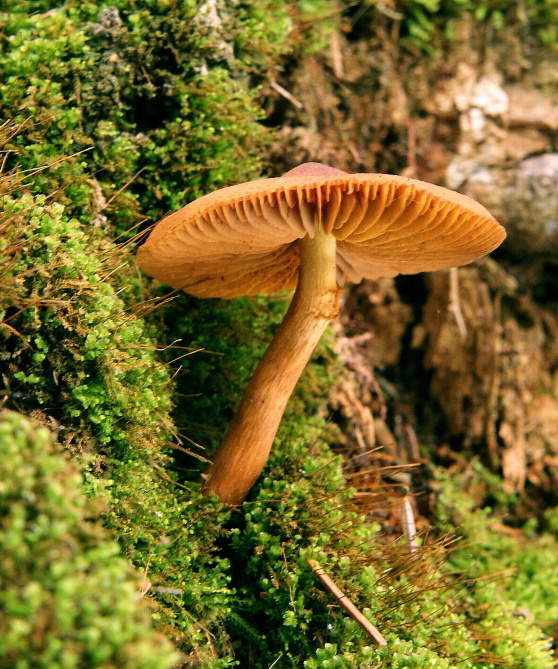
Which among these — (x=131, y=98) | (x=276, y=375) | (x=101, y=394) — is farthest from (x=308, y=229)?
(x=131, y=98)

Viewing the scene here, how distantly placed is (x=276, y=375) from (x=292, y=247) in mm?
572

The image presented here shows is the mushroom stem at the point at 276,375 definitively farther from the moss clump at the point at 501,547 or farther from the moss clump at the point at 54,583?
the moss clump at the point at 501,547

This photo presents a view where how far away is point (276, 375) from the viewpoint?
2.33 meters

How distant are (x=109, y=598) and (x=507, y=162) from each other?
146 inches

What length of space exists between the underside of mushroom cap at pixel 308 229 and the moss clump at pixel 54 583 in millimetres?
949

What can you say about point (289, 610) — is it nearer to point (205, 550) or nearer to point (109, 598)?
point (205, 550)

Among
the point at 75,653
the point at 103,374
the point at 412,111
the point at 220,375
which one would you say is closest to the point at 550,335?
the point at 412,111

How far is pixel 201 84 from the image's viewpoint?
8.71 ft

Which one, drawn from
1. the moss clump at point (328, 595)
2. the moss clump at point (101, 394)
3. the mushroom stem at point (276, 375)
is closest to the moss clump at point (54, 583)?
the moss clump at point (101, 394)

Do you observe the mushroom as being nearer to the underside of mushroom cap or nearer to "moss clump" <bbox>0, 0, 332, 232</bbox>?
the underside of mushroom cap

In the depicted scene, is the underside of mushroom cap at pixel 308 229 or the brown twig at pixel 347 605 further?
the brown twig at pixel 347 605

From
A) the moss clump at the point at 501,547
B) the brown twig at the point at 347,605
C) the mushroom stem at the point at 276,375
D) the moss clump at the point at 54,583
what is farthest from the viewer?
the moss clump at the point at 501,547

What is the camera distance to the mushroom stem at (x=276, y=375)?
90.0 inches

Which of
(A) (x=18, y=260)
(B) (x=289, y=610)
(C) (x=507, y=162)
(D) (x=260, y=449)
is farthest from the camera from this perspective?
(C) (x=507, y=162)
